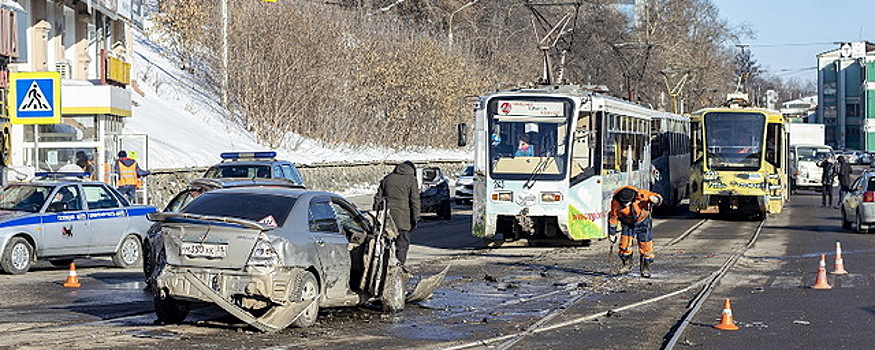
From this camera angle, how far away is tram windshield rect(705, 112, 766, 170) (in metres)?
34.4

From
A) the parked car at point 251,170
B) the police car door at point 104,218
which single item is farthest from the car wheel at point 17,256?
the parked car at point 251,170

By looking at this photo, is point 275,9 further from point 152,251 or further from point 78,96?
point 152,251

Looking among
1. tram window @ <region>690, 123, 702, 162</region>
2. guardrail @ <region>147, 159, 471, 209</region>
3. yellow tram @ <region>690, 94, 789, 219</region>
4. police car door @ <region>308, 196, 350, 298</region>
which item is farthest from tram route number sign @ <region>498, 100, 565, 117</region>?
guardrail @ <region>147, 159, 471, 209</region>

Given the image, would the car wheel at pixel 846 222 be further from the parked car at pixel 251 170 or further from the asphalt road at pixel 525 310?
the parked car at pixel 251 170

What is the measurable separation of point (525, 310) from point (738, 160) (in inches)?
821

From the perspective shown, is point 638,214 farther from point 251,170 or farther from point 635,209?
point 251,170

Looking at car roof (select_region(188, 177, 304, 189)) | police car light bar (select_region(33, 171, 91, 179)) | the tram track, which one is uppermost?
police car light bar (select_region(33, 171, 91, 179))

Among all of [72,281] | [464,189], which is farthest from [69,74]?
[72,281]

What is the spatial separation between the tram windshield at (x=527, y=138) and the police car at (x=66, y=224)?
6.65 meters

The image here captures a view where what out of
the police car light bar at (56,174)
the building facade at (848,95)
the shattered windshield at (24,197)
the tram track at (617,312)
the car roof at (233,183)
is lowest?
the tram track at (617,312)

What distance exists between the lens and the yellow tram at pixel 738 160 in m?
34.2

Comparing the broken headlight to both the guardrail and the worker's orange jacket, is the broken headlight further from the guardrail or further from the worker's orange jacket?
the guardrail

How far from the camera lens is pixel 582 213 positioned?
24.3 meters

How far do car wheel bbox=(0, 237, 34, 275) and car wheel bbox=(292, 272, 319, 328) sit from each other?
7.73m
